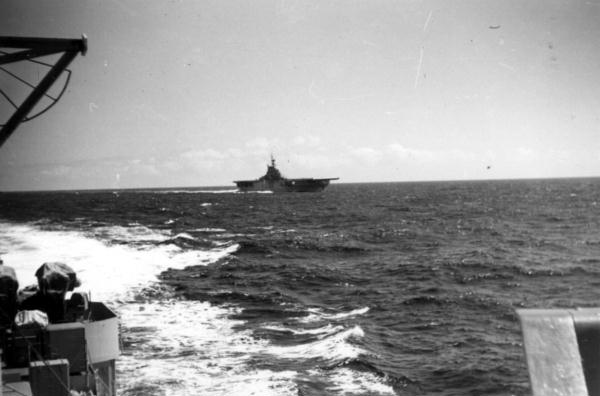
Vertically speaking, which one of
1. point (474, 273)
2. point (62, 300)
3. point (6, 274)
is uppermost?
point (6, 274)

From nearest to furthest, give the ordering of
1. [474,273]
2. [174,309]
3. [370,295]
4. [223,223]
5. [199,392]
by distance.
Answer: [199,392]
[174,309]
[370,295]
[474,273]
[223,223]

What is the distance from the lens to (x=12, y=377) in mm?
7809

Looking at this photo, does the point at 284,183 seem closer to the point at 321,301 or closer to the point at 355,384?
the point at 321,301

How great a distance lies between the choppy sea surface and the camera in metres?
14.9

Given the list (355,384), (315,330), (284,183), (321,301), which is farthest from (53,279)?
(284,183)

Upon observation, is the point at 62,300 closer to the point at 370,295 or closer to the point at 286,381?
the point at 286,381

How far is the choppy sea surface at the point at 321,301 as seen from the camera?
1488cm

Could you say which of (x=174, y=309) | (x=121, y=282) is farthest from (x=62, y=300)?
(x=121, y=282)

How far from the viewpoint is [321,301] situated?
2503 centimetres

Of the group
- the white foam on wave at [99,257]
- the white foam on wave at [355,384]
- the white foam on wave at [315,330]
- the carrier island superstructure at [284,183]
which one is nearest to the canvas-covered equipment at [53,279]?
the white foam on wave at [355,384]

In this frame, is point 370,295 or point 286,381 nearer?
point 286,381

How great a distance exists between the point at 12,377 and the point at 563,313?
27.0 feet

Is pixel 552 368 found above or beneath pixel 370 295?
above

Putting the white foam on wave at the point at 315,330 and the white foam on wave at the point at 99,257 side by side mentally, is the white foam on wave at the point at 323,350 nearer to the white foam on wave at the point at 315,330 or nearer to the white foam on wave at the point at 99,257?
the white foam on wave at the point at 315,330
